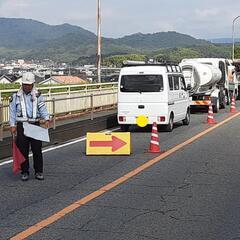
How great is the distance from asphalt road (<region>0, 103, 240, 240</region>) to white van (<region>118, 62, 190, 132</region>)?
4.91 meters

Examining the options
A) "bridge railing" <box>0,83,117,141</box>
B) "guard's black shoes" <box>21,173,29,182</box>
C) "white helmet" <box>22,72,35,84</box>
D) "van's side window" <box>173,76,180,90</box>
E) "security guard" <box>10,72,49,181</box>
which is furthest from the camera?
"van's side window" <box>173,76,180,90</box>

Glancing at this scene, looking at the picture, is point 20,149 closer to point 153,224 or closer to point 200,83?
point 153,224

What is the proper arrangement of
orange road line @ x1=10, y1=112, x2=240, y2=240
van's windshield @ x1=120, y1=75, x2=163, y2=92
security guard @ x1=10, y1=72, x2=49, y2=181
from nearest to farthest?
orange road line @ x1=10, y1=112, x2=240, y2=240 < security guard @ x1=10, y1=72, x2=49, y2=181 < van's windshield @ x1=120, y1=75, x2=163, y2=92

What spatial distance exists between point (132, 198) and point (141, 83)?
10817mm

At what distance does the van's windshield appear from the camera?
1822 cm

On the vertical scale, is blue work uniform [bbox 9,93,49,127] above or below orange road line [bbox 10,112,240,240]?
above

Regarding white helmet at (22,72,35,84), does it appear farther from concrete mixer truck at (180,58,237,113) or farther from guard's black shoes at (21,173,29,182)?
concrete mixer truck at (180,58,237,113)

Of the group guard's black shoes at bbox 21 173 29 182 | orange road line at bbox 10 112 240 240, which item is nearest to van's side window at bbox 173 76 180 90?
orange road line at bbox 10 112 240 240

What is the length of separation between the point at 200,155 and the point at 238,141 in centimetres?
325

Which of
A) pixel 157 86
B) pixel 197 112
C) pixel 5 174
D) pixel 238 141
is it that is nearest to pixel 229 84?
pixel 197 112

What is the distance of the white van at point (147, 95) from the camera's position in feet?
59.1

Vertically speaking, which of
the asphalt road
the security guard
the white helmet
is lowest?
the asphalt road

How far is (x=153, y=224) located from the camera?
6410 mm

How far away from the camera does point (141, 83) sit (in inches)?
725
